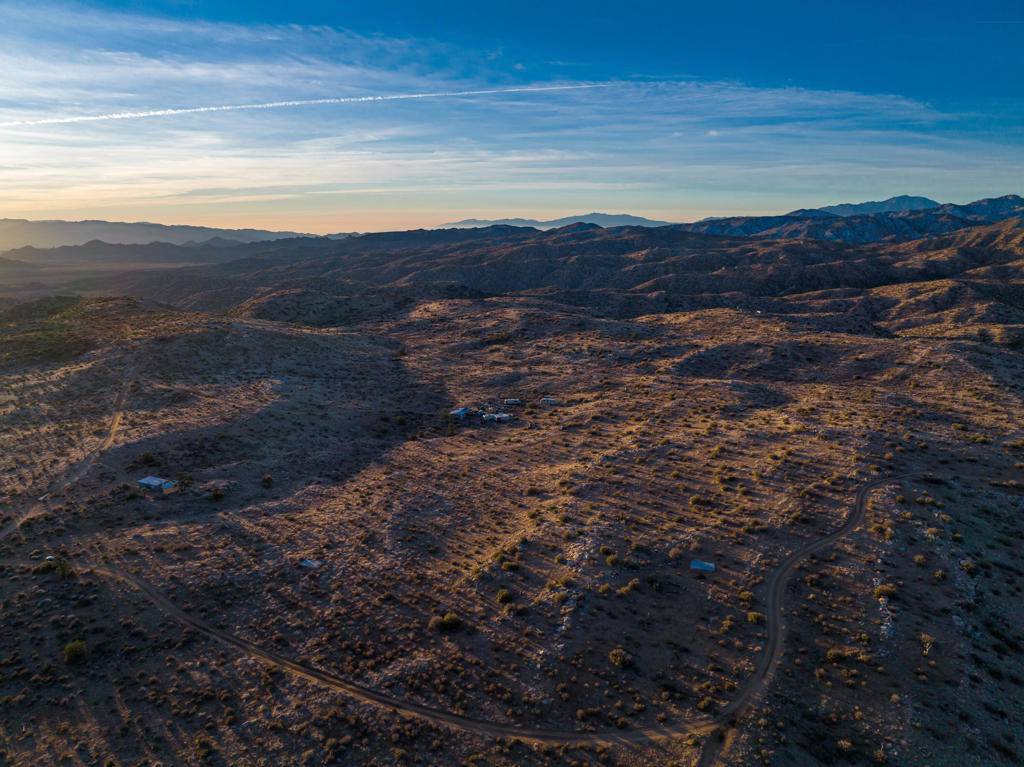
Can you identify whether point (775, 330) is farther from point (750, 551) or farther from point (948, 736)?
point (948, 736)

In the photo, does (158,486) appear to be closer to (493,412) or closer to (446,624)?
(446,624)

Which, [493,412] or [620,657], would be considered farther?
[493,412]

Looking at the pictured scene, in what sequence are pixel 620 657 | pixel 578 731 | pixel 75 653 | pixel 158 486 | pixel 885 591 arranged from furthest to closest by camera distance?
pixel 158 486
pixel 885 591
pixel 75 653
pixel 620 657
pixel 578 731

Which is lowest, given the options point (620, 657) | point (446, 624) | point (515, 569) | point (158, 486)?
point (446, 624)

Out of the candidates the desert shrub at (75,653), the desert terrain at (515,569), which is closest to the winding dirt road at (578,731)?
the desert terrain at (515,569)

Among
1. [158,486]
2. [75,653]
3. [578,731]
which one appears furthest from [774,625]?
[158,486]

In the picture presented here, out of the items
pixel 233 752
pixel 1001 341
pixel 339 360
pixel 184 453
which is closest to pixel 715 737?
pixel 233 752

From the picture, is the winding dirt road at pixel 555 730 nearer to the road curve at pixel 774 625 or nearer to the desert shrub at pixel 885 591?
the road curve at pixel 774 625
